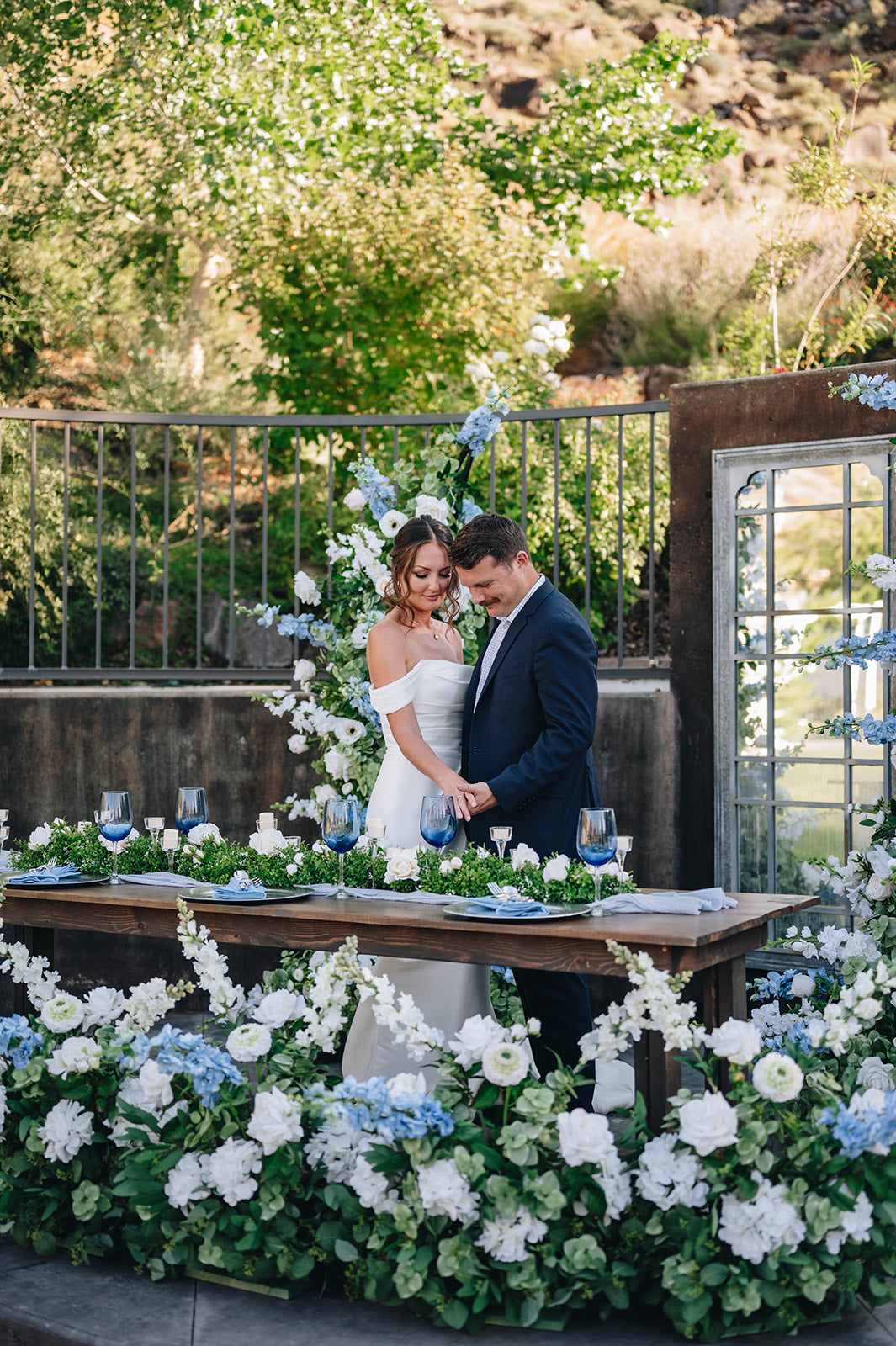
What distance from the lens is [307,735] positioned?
5.12m

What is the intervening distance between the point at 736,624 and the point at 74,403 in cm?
643

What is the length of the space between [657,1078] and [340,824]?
3.03 feet

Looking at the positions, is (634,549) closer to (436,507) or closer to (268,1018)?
(436,507)

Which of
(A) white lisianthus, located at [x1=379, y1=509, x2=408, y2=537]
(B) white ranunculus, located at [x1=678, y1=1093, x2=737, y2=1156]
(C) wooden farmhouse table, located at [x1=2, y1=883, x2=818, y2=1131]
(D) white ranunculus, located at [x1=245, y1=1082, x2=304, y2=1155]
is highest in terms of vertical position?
(A) white lisianthus, located at [x1=379, y1=509, x2=408, y2=537]

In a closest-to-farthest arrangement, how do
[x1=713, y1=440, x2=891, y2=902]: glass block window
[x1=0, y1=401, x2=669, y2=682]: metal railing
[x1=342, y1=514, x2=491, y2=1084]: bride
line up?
1. [x1=342, y1=514, x2=491, y2=1084]: bride
2. [x1=713, y1=440, x2=891, y2=902]: glass block window
3. [x1=0, y1=401, x2=669, y2=682]: metal railing

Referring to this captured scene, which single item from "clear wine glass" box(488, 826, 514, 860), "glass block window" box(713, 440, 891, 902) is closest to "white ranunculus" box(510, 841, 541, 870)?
"clear wine glass" box(488, 826, 514, 860)

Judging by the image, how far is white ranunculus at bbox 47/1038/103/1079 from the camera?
3.09m

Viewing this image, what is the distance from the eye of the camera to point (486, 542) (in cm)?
375

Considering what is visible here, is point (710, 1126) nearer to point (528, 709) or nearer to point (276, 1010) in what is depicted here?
point (276, 1010)

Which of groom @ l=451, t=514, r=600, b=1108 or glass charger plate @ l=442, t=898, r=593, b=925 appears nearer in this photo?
glass charger plate @ l=442, t=898, r=593, b=925

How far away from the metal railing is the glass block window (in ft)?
1.51

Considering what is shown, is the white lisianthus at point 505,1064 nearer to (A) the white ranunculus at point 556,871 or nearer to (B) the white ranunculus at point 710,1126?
(B) the white ranunculus at point 710,1126

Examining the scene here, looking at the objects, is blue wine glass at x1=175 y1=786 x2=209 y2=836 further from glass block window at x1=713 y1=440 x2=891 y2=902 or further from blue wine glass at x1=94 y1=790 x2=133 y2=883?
glass block window at x1=713 y1=440 x2=891 y2=902

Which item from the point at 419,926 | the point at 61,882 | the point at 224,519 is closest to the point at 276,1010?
the point at 419,926
